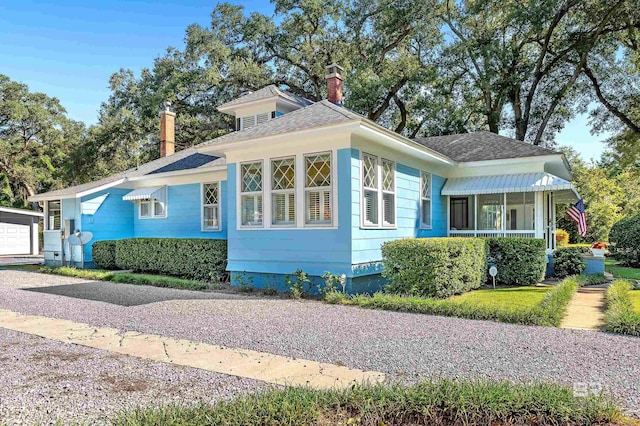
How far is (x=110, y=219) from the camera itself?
Answer: 16.1 metres

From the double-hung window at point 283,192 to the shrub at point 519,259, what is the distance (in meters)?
5.14

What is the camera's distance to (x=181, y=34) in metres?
25.8

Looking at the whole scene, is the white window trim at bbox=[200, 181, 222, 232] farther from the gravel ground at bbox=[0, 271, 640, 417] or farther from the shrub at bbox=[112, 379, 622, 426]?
the shrub at bbox=[112, 379, 622, 426]

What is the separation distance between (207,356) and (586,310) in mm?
6372

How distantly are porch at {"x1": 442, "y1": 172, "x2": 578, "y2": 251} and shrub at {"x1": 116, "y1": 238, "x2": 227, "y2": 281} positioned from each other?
6868 millimetres

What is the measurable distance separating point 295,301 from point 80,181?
92.0 feet

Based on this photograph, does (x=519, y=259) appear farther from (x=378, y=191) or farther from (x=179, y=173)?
(x=179, y=173)

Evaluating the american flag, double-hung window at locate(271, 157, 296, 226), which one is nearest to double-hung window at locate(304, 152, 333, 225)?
double-hung window at locate(271, 157, 296, 226)

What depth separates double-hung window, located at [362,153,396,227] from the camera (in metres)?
9.46

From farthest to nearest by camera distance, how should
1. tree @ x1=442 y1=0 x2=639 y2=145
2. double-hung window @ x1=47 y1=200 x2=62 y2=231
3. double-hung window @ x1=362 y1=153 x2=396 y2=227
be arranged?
1. tree @ x1=442 y1=0 x2=639 y2=145
2. double-hung window @ x1=47 y1=200 x2=62 y2=231
3. double-hung window @ x1=362 y1=153 x2=396 y2=227

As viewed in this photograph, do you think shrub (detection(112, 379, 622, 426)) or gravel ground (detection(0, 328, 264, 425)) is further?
gravel ground (detection(0, 328, 264, 425))

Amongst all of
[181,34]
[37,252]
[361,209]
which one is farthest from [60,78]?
[361,209]

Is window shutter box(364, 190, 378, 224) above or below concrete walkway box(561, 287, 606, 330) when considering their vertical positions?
above

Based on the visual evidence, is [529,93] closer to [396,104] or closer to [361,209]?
[396,104]
